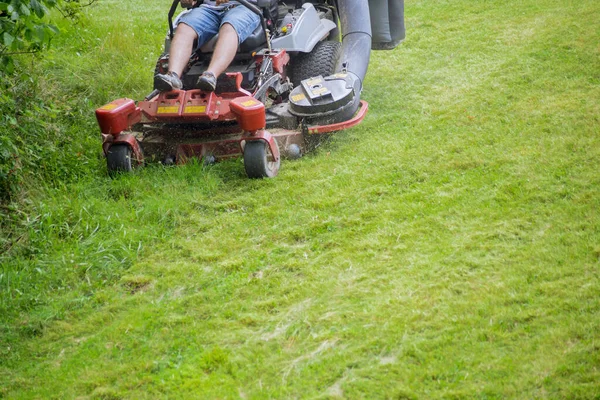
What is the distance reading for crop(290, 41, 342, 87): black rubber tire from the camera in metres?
5.96

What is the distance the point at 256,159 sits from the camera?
16.1ft

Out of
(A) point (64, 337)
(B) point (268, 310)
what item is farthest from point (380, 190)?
(A) point (64, 337)

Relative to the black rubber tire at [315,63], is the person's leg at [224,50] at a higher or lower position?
higher

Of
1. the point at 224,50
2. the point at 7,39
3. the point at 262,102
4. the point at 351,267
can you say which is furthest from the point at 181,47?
the point at 351,267

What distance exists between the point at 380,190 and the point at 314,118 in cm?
92

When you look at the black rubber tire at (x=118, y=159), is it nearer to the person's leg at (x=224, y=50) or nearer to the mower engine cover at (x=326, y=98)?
the person's leg at (x=224, y=50)

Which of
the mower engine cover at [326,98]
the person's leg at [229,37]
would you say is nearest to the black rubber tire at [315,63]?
the mower engine cover at [326,98]

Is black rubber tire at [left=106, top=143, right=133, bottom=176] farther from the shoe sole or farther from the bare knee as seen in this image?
the bare knee

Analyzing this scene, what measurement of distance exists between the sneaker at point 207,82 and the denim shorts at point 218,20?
1.66ft

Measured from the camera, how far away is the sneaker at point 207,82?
489 cm

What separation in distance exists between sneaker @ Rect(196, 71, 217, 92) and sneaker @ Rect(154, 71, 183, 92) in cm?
17

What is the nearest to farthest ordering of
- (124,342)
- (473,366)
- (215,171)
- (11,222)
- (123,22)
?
1. (473,366)
2. (124,342)
3. (11,222)
4. (215,171)
5. (123,22)

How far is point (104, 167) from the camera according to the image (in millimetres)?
5258

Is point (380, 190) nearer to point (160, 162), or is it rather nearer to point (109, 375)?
point (160, 162)
